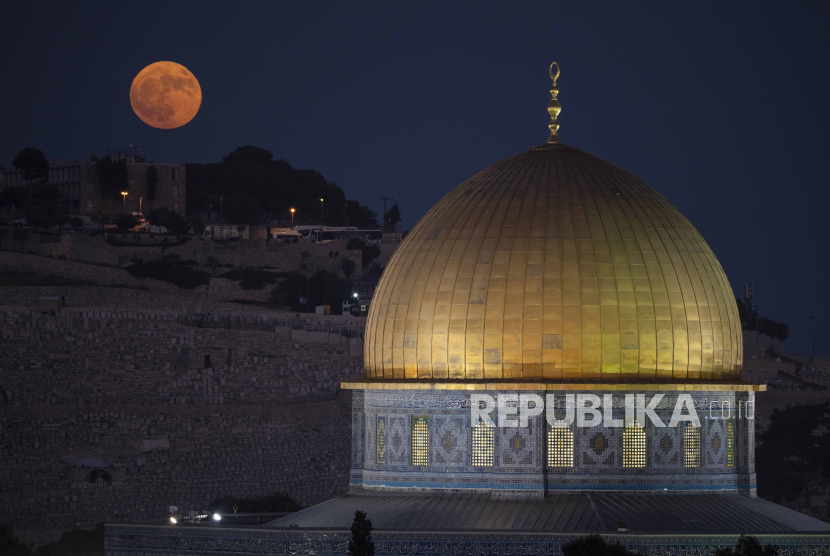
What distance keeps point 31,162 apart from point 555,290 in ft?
252

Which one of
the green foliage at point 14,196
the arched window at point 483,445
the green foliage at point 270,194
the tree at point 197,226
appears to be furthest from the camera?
the green foliage at point 270,194

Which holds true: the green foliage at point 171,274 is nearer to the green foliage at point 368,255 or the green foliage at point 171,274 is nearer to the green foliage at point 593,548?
the green foliage at point 368,255

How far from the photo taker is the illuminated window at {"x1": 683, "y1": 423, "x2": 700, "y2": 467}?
24672 mm

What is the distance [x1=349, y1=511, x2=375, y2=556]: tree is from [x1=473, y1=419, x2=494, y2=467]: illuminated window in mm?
2963

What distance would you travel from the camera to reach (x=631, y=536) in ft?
73.0

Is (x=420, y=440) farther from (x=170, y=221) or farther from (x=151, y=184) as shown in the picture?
(x=151, y=184)

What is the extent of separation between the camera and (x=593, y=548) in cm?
2102

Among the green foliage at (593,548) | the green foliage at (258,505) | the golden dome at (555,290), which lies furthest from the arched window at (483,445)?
the green foliage at (258,505)

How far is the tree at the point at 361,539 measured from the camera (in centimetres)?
2201

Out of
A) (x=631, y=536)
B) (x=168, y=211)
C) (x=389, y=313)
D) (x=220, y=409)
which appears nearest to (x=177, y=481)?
(x=220, y=409)

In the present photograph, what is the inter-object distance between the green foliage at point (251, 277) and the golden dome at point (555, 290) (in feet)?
203

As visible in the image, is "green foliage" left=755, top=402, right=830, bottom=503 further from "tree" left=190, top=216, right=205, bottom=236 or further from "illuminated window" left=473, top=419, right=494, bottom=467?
"tree" left=190, top=216, right=205, bottom=236

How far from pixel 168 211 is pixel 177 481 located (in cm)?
5022

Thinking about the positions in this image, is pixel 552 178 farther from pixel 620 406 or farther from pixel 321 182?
pixel 321 182
